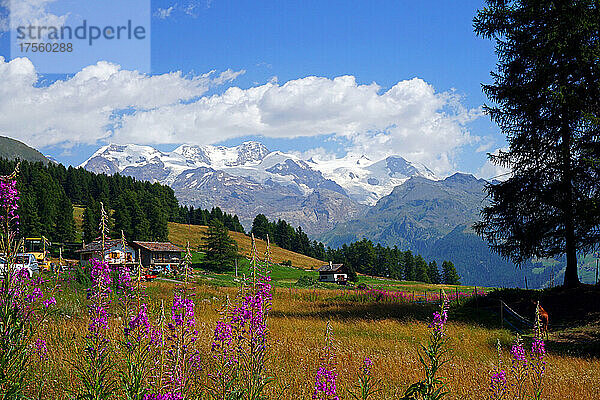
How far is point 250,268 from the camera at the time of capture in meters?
4.27

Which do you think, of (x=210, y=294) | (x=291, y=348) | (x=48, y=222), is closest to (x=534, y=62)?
A: (x=291, y=348)

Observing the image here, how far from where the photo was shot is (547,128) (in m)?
21.2

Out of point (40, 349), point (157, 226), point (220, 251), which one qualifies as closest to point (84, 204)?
point (157, 226)

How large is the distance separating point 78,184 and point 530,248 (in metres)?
138

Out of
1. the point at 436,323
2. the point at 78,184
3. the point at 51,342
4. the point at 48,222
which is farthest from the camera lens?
the point at 78,184

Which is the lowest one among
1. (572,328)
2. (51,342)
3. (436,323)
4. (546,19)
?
(572,328)

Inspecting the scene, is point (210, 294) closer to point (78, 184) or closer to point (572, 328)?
point (572, 328)

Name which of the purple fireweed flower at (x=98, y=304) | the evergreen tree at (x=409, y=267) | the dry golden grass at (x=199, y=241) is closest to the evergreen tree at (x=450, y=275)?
the evergreen tree at (x=409, y=267)

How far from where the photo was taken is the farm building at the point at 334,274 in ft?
277

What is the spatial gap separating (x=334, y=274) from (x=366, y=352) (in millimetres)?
75083

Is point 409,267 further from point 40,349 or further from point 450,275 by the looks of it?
point 40,349

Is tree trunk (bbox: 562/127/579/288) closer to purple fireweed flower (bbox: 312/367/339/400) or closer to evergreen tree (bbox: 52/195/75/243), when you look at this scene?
purple fireweed flower (bbox: 312/367/339/400)

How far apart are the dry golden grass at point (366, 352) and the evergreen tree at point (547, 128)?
6.08 meters

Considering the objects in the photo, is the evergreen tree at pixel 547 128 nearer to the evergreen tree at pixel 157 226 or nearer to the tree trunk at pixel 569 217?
the tree trunk at pixel 569 217
